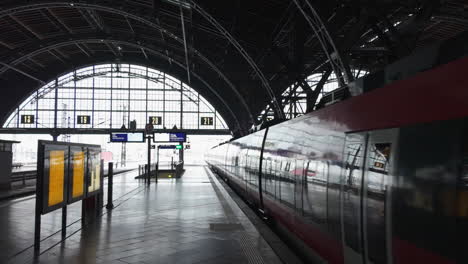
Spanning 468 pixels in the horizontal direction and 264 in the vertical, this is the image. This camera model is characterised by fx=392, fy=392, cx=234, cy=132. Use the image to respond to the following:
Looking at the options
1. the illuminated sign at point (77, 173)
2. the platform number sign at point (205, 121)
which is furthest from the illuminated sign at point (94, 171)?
the platform number sign at point (205, 121)

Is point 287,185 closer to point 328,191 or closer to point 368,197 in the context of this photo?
point 328,191

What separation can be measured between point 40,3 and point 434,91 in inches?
1385

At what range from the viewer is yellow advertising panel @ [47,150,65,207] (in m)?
7.60

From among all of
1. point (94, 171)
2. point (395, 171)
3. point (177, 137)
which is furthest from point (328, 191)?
point (177, 137)

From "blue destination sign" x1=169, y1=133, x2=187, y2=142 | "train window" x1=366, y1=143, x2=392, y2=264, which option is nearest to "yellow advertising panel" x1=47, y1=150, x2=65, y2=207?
"train window" x1=366, y1=143, x2=392, y2=264

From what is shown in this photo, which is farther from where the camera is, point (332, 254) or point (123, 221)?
point (123, 221)

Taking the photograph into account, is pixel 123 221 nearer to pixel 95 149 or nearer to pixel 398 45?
pixel 95 149

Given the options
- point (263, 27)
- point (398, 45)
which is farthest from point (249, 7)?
point (398, 45)

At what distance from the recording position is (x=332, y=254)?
5.36 meters

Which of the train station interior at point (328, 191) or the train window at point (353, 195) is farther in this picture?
the train window at point (353, 195)

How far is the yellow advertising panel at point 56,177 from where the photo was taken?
760 cm

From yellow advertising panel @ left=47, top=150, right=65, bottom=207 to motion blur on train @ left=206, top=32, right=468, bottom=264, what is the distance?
15.9ft

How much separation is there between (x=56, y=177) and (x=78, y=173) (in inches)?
60.2

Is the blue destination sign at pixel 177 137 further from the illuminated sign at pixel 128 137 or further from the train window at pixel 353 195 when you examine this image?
the train window at pixel 353 195
